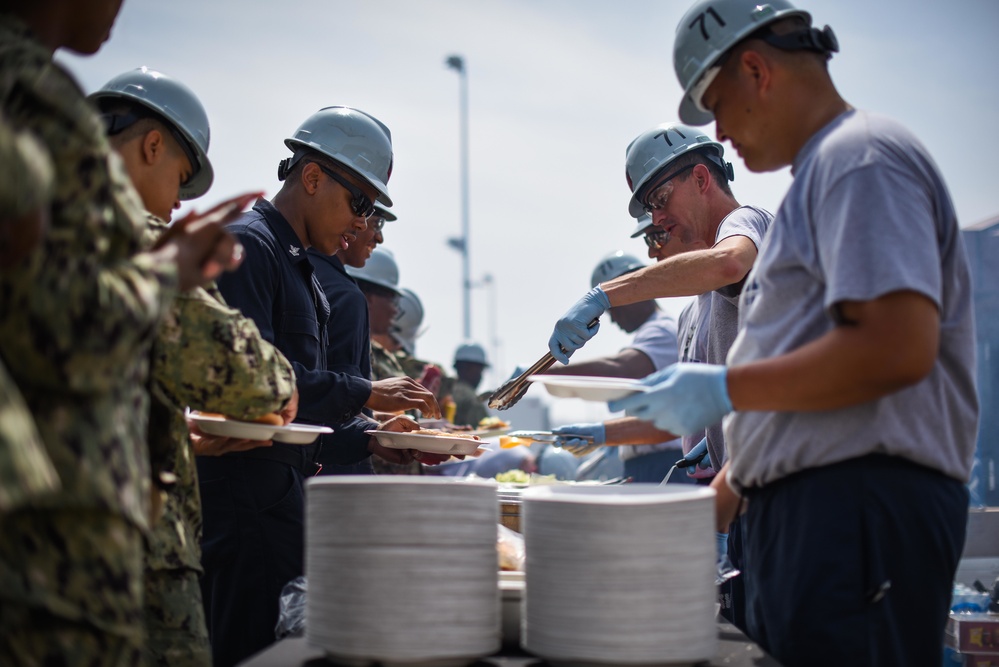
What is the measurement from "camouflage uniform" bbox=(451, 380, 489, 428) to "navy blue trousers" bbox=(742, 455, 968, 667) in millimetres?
8967

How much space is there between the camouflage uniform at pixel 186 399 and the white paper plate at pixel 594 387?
71 cm

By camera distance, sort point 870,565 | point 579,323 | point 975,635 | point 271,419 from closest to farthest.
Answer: point 870,565, point 271,419, point 579,323, point 975,635

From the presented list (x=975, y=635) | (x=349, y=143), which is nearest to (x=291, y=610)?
(x=349, y=143)

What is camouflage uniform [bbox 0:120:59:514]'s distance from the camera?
1.25 meters

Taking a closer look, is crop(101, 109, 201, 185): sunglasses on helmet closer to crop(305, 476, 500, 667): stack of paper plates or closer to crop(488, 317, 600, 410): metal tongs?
crop(305, 476, 500, 667): stack of paper plates

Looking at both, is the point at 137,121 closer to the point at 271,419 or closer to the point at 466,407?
the point at 271,419

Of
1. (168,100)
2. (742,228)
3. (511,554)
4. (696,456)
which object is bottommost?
(511,554)

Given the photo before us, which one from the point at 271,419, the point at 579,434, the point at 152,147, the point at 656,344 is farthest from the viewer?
the point at 656,344

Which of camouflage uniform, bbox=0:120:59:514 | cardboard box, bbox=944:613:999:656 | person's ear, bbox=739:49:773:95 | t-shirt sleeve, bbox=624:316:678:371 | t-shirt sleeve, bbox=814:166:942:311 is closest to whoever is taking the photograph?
camouflage uniform, bbox=0:120:59:514

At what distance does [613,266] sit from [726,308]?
5.55 meters

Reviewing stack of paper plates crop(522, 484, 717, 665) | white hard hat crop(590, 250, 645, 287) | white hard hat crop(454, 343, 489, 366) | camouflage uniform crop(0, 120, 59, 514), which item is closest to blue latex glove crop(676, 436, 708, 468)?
stack of paper plates crop(522, 484, 717, 665)

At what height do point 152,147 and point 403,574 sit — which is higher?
point 152,147

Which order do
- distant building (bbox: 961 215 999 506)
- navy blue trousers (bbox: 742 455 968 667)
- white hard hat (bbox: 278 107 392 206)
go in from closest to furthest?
navy blue trousers (bbox: 742 455 968 667) < white hard hat (bbox: 278 107 392 206) < distant building (bbox: 961 215 999 506)

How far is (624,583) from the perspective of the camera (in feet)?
5.66
